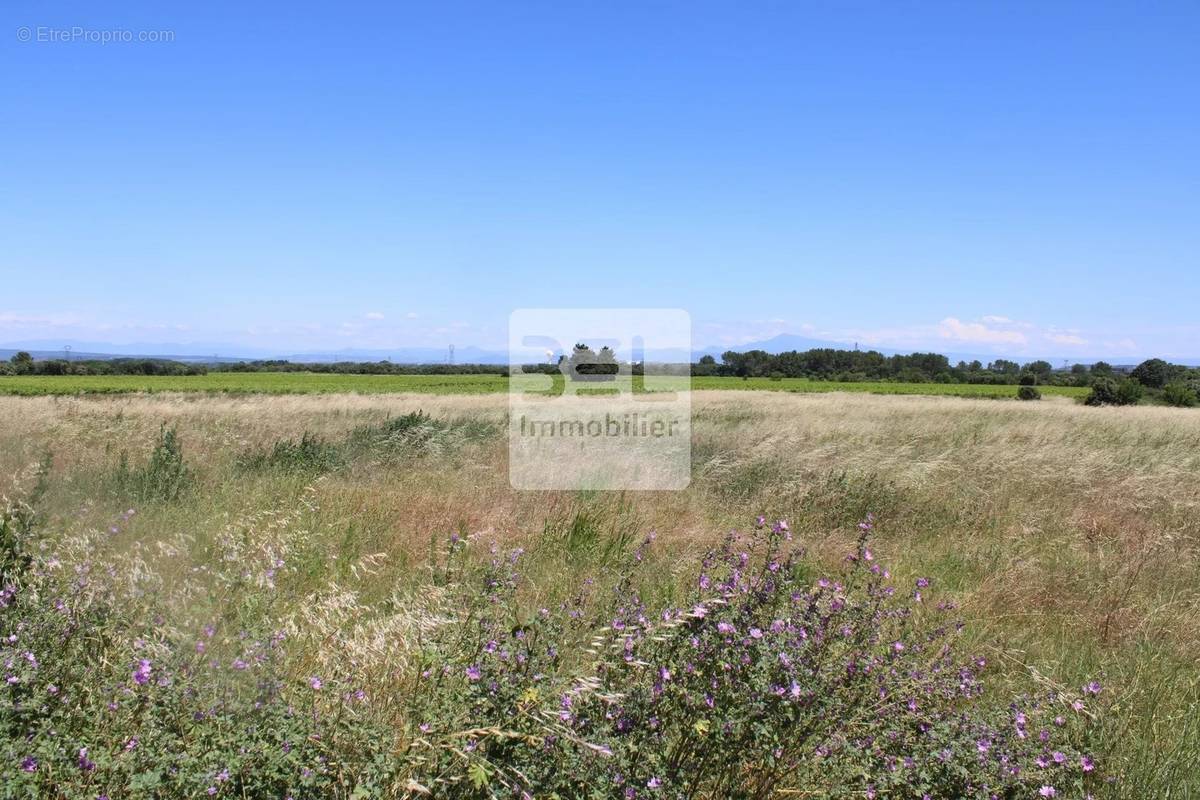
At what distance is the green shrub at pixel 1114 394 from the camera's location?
33.7m

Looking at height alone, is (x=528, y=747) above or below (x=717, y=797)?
above

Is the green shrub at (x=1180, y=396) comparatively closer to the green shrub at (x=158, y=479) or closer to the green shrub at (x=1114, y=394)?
the green shrub at (x=1114, y=394)

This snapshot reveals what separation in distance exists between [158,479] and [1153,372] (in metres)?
55.1

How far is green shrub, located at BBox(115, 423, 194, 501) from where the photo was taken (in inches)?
245

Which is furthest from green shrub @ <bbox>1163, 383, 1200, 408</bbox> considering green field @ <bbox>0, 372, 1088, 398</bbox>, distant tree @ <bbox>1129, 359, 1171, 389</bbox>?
distant tree @ <bbox>1129, 359, 1171, 389</bbox>

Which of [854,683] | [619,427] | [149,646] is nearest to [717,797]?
[854,683]

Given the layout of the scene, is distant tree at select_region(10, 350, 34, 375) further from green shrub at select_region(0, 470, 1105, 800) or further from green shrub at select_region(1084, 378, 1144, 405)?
green shrub at select_region(1084, 378, 1144, 405)

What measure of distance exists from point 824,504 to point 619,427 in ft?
29.8

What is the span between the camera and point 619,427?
1628cm

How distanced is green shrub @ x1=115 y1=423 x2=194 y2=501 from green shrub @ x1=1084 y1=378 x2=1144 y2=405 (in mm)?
38525

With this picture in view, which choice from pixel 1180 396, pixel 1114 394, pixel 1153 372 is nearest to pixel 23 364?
pixel 1114 394

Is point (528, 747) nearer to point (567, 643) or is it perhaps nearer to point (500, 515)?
point (567, 643)

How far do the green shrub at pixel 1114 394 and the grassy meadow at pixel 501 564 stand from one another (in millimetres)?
26666

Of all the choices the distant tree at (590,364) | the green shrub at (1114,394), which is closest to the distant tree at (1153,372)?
the green shrub at (1114,394)
